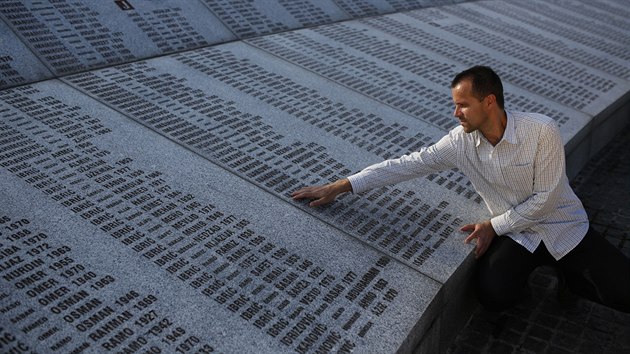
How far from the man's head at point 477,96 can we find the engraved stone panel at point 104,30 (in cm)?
348

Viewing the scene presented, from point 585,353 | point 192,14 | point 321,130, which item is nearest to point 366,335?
point 585,353

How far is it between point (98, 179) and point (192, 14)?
3.60 metres

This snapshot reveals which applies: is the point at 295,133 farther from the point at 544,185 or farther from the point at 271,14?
the point at 271,14

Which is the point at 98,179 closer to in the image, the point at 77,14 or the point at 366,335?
the point at 366,335

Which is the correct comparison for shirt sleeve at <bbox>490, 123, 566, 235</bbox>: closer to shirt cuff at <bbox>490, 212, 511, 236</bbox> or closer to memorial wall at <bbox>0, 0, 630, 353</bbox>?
shirt cuff at <bbox>490, 212, 511, 236</bbox>

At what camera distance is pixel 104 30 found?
20.9 feet

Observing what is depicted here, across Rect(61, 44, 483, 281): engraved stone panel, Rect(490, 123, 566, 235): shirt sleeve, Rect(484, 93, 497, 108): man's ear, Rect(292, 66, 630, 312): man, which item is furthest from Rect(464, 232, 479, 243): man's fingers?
Rect(484, 93, 497, 108): man's ear

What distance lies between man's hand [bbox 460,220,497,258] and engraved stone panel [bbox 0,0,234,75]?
3645 mm

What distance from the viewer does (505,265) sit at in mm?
4293

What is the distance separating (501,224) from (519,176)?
0.35 metres

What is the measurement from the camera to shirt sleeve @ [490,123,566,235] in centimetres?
405

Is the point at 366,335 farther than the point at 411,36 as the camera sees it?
No

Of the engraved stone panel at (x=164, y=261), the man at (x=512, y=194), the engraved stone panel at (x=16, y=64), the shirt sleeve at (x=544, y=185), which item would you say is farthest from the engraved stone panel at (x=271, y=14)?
the shirt sleeve at (x=544, y=185)

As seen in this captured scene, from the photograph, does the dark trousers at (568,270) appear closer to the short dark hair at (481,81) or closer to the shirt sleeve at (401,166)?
the shirt sleeve at (401,166)
